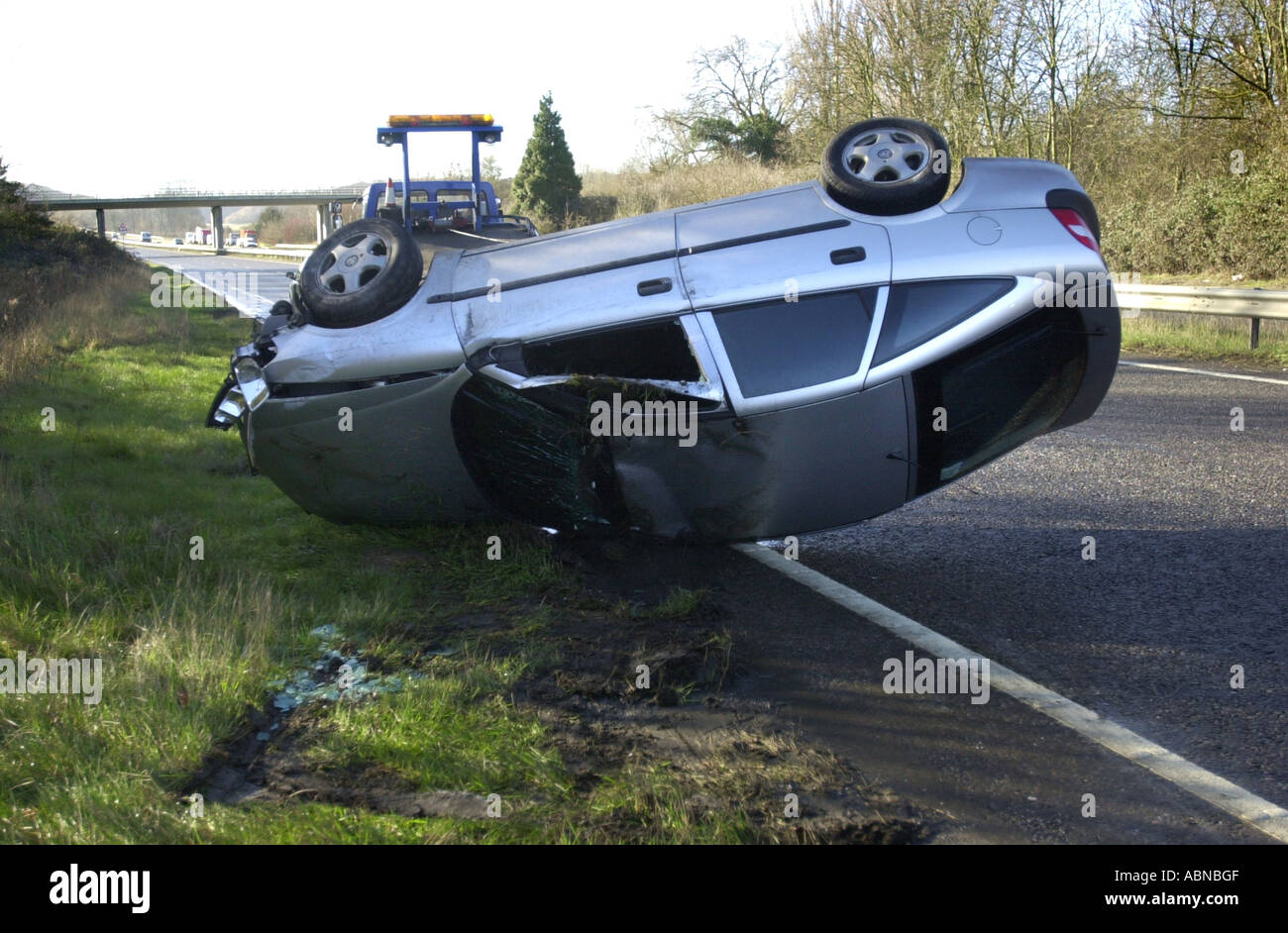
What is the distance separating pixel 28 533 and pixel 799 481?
384cm

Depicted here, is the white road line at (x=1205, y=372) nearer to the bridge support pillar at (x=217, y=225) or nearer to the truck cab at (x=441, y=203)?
the truck cab at (x=441, y=203)

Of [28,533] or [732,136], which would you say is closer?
[28,533]

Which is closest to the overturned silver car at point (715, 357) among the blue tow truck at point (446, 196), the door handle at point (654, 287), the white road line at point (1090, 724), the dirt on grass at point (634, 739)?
the door handle at point (654, 287)

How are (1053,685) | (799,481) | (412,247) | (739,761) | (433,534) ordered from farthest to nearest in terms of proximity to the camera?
(433,534) → (412,247) → (799,481) → (1053,685) → (739,761)

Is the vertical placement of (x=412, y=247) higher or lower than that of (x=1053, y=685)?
higher

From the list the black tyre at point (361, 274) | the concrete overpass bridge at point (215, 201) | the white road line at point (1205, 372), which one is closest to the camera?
the black tyre at point (361, 274)

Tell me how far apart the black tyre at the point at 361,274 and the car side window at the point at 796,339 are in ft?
4.96

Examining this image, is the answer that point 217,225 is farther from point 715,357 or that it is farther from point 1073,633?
point 1073,633

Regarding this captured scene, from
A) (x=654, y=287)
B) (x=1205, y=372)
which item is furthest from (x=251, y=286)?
(x=654, y=287)

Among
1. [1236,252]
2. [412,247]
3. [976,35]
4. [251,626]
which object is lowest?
[251,626]

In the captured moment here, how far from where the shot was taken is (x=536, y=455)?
493cm

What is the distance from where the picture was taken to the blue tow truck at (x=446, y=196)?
12055mm

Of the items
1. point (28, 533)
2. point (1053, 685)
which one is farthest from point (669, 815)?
point (28, 533)

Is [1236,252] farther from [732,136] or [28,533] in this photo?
[732,136]
